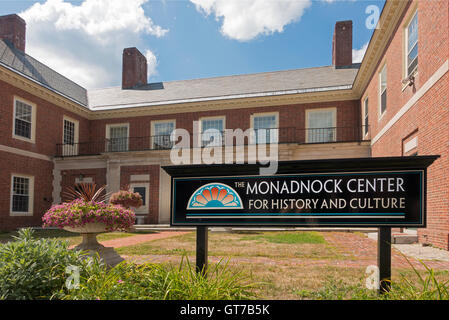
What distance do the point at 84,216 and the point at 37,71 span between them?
20047 millimetres

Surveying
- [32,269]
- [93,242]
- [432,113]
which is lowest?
[93,242]

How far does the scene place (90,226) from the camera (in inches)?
226

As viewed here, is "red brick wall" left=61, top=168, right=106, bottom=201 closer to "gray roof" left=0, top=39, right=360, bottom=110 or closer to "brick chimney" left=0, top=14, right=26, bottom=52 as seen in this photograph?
"gray roof" left=0, top=39, right=360, bottom=110

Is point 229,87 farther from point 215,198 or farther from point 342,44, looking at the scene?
point 215,198

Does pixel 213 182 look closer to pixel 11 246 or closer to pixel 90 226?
pixel 11 246

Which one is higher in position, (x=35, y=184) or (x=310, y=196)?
(x=310, y=196)

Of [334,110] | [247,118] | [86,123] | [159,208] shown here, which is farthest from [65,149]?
[334,110]

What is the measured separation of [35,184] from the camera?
19859 millimetres

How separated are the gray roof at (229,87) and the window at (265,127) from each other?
1.57 metres

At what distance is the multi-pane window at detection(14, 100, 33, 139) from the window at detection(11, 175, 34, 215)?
2.55m

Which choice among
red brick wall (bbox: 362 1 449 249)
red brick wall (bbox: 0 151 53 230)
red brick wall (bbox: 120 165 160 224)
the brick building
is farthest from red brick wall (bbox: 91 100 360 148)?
red brick wall (bbox: 362 1 449 249)

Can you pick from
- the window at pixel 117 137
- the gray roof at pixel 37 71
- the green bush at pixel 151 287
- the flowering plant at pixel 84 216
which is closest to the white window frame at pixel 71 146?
the gray roof at pixel 37 71

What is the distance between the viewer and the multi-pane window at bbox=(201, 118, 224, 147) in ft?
72.4

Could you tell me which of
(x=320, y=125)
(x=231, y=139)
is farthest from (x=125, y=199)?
(x=320, y=125)
